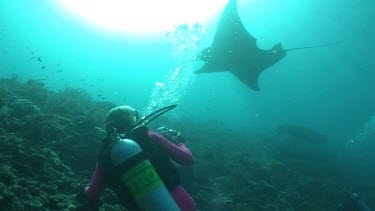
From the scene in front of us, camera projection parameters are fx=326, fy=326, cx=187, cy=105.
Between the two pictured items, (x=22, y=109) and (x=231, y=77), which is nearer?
(x=22, y=109)

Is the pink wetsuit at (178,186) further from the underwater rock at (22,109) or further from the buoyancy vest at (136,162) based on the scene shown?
the underwater rock at (22,109)

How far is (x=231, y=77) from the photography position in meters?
67.9

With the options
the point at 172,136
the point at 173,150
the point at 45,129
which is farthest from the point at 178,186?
the point at 45,129

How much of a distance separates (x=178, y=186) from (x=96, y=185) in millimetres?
858

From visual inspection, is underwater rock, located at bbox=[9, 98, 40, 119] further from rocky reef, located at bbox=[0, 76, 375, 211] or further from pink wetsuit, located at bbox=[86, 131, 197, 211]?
pink wetsuit, located at bbox=[86, 131, 197, 211]

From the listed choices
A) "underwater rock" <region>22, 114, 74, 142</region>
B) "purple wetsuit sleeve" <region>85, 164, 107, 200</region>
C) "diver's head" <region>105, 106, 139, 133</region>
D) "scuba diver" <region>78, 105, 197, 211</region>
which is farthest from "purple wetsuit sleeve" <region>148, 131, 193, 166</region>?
"underwater rock" <region>22, 114, 74, 142</region>

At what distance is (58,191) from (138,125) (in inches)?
122

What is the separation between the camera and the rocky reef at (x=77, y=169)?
525 centimetres

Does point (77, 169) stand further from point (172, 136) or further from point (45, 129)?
point (172, 136)

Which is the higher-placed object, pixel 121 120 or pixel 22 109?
pixel 22 109

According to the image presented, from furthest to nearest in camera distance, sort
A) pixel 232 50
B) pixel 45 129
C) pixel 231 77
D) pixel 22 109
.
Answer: pixel 231 77 → pixel 232 50 → pixel 22 109 → pixel 45 129

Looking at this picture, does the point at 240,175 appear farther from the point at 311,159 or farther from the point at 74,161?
the point at 311,159

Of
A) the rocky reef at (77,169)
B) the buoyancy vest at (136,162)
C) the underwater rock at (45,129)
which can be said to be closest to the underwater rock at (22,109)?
the rocky reef at (77,169)

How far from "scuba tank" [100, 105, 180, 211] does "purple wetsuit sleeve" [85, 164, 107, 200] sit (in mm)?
256
